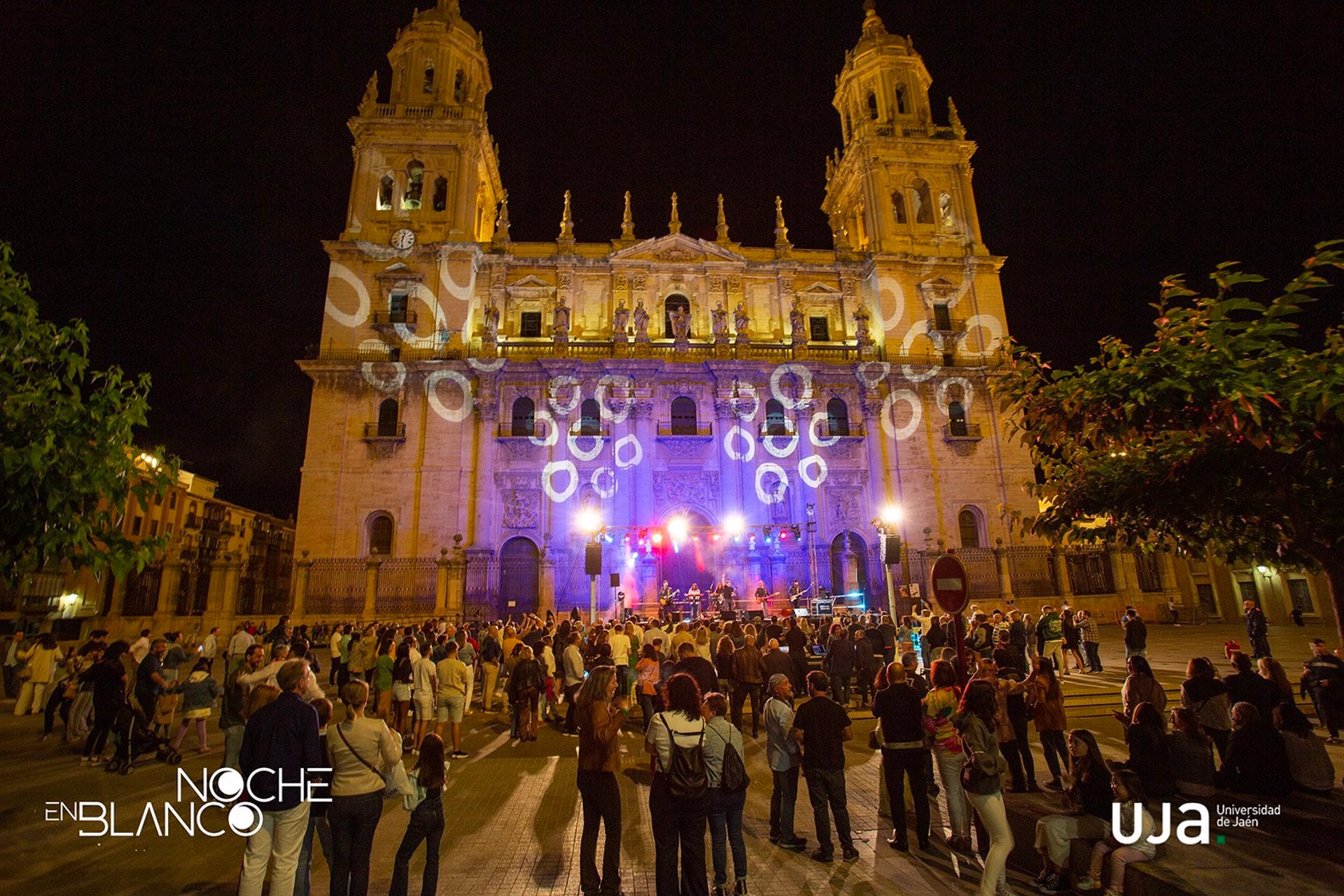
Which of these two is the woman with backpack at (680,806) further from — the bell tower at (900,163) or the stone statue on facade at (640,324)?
the bell tower at (900,163)

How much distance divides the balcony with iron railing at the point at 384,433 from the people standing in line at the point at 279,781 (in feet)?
81.3

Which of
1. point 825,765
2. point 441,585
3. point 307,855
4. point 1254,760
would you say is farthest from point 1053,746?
point 441,585

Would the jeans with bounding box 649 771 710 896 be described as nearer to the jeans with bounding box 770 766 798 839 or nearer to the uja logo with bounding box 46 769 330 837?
the jeans with bounding box 770 766 798 839

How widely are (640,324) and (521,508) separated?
32.4ft

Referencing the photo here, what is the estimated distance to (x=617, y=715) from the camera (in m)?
5.75

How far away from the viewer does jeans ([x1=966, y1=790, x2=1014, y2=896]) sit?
5.11 meters

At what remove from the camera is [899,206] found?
114 ft

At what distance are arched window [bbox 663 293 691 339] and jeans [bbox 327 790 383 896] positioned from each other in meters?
27.8

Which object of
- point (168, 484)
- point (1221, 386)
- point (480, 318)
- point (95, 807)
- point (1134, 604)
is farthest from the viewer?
point (480, 318)

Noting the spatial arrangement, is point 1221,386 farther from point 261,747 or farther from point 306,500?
point 306,500

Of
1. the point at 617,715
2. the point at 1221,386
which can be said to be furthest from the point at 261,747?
the point at 1221,386

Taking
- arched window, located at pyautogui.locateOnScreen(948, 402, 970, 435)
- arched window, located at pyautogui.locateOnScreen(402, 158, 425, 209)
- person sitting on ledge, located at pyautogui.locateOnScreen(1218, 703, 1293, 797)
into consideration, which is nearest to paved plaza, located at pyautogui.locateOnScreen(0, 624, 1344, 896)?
person sitting on ledge, located at pyautogui.locateOnScreen(1218, 703, 1293, 797)

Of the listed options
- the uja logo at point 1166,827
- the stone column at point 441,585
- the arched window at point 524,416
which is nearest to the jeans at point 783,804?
the uja logo at point 1166,827

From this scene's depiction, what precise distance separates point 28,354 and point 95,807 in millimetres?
5444
